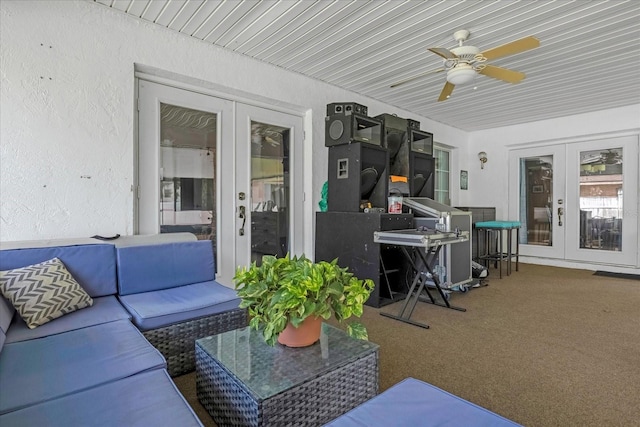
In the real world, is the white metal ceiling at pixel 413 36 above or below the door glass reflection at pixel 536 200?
above

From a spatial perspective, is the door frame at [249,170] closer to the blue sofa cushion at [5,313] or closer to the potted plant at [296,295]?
the blue sofa cushion at [5,313]

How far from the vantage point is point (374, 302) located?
3.51 meters

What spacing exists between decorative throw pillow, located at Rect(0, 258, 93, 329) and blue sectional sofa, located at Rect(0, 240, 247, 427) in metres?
0.05

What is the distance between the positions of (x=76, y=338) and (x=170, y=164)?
2.03 m

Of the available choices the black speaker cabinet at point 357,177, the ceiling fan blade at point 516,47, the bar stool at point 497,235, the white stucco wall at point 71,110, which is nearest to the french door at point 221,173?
the white stucco wall at point 71,110

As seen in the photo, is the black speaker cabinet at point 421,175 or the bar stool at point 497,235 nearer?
the black speaker cabinet at point 421,175

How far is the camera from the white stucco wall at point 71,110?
7.87 feet

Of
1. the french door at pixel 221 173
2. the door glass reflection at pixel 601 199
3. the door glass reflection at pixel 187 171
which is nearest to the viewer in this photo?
the french door at pixel 221 173

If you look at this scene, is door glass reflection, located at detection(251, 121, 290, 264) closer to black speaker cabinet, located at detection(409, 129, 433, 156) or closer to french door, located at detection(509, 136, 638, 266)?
black speaker cabinet, located at detection(409, 129, 433, 156)

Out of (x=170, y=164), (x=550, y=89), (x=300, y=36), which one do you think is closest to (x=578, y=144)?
(x=550, y=89)

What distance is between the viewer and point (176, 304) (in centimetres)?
213

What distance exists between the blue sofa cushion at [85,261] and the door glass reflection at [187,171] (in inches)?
37.4

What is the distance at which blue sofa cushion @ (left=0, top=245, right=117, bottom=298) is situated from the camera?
80.3 inches

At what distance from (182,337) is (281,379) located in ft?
3.18
